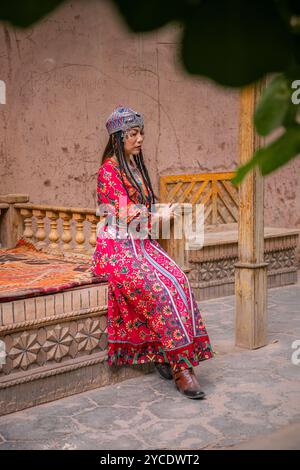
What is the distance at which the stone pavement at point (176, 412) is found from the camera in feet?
10.2

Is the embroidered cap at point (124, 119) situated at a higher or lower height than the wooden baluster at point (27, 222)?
higher

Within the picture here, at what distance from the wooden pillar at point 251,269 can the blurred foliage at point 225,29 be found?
409cm

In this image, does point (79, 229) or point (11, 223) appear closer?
point (79, 229)

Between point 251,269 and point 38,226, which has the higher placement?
point 38,226

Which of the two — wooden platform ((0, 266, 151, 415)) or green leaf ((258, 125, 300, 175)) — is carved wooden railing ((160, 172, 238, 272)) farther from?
green leaf ((258, 125, 300, 175))

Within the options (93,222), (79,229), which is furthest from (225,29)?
(79,229)

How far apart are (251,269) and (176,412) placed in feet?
4.61

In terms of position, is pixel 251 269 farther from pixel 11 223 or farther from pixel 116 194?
pixel 11 223

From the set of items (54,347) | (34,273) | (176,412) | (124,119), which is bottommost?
(176,412)

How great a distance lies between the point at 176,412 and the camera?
3.50 m

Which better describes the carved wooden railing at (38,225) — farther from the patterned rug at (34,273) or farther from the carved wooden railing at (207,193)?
the carved wooden railing at (207,193)

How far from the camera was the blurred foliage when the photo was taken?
0.33 metres

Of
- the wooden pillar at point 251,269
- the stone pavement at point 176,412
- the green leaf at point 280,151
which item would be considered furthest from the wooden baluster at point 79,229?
the green leaf at point 280,151
